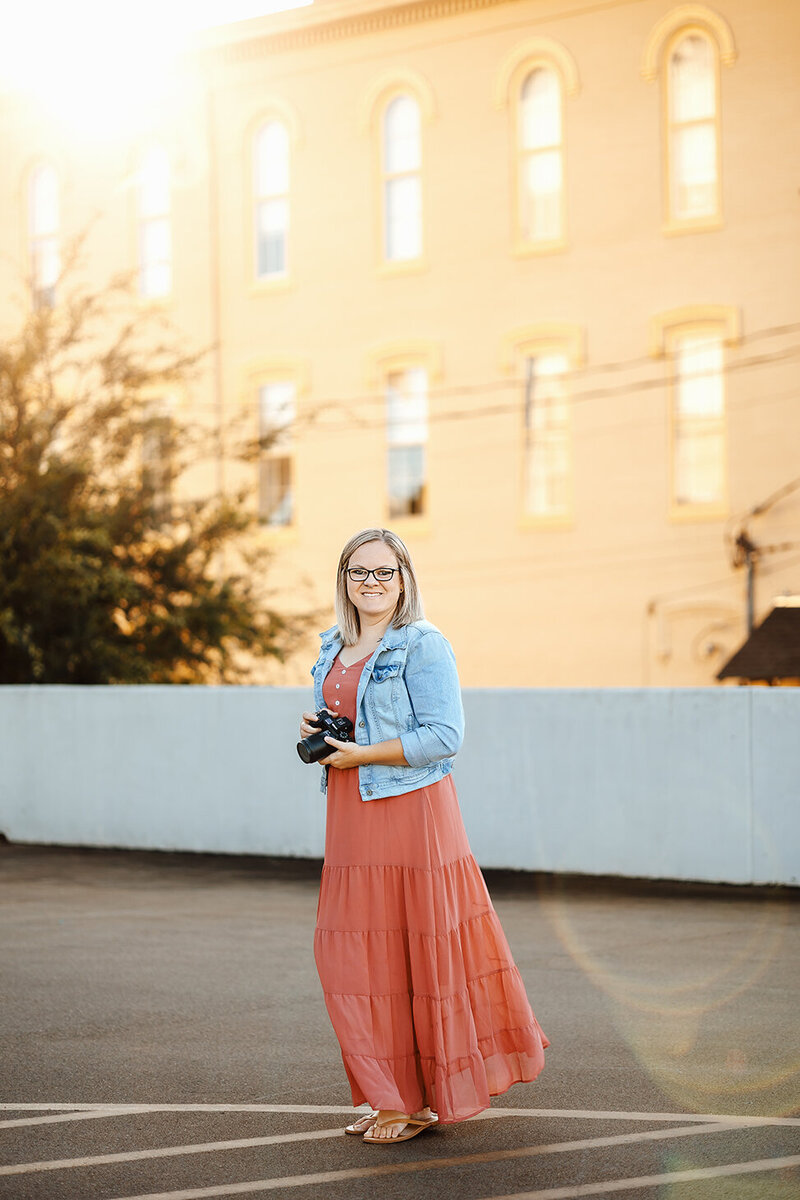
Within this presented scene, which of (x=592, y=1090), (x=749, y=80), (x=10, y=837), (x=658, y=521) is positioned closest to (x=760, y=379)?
(x=658, y=521)

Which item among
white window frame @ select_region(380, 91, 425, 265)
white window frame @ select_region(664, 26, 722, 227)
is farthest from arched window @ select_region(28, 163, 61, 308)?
white window frame @ select_region(664, 26, 722, 227)

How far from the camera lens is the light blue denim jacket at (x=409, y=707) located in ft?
17.3

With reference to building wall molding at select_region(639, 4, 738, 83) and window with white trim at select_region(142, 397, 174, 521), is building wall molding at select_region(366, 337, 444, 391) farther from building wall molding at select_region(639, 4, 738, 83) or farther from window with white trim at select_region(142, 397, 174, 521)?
window with white trim at select_region(142, 397, 174, 521)

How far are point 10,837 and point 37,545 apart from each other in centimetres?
340

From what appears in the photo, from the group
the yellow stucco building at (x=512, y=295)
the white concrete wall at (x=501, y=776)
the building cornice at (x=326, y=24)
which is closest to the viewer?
the white concrete wall at (x=501, y=776)

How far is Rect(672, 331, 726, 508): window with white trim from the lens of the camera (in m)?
22.0

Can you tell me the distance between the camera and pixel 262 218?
2564 cm

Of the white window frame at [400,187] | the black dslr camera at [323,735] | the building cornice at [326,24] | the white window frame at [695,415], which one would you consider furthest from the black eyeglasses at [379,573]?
the building cornice at [326,24]

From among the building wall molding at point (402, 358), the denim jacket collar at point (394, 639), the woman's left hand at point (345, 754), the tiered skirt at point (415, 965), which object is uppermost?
the building wall molding at point (402, 358)

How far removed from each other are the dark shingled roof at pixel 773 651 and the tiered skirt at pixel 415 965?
45.4 feet

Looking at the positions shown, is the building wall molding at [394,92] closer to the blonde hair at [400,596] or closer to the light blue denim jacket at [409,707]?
the blonde hair at [400,596]

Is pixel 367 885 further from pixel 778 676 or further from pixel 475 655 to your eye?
pixel 475 655

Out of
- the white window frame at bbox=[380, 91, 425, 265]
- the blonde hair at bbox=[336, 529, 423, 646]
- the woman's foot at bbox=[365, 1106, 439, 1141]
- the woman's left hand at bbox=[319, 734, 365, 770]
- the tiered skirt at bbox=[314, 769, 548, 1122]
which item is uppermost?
the white window frame at bbox=[380, 91, 425, 265]

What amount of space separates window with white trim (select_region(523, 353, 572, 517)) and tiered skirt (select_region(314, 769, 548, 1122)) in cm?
1777
